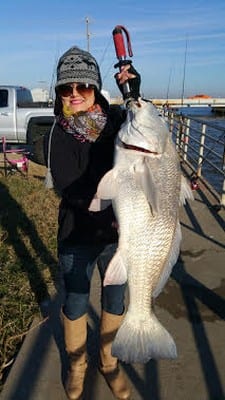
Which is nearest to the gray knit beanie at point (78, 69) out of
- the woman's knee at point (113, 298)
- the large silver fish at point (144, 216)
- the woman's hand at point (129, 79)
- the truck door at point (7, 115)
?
the woman's hand at point (129, 79)

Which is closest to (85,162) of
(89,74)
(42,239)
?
(89,74)

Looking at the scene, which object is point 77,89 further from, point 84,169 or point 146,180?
point 146,180

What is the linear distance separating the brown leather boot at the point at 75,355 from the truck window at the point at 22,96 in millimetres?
10742

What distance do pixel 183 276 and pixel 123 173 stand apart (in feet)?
8.18

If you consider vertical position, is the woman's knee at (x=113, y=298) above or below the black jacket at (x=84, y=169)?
below

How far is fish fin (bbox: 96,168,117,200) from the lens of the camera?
77.5 inches

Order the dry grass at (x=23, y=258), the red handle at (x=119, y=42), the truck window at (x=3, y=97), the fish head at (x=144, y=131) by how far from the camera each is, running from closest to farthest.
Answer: the fish head at (x=144, y=131) → the red handle at (x=119, y=42) → the dry grass at (x=23, y=258) → the truck window at (x=3, y=97)

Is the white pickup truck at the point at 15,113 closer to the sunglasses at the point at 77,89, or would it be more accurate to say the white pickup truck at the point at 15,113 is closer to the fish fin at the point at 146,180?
the sunglasses at the point at 77,89

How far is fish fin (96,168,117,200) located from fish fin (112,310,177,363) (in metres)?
0.63

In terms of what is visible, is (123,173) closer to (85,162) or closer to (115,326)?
(85,162)

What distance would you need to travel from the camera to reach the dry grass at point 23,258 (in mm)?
3398

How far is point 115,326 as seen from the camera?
2.73 meters

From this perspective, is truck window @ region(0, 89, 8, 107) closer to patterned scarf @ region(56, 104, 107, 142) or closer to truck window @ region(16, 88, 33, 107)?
truck window @ region(16, 88, 33, 107)

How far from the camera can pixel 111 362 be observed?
2760 mm
